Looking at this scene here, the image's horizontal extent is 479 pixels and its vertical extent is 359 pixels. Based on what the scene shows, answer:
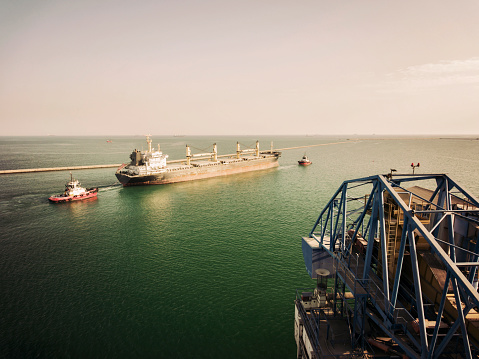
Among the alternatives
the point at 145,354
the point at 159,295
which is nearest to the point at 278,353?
the point at 145,354

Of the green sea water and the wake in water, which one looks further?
the wake in water

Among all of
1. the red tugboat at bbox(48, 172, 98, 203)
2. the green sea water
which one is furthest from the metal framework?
the red tugboat at bbox(48, 172, 98, 203)

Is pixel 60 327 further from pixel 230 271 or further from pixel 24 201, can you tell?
pixel 24 201

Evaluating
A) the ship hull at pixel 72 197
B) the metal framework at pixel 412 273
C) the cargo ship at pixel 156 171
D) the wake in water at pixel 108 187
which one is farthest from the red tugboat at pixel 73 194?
the metal framework at pixel 412 273

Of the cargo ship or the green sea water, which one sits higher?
the cargo ship

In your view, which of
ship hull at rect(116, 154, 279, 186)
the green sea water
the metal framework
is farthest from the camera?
ship hull at rect(116, 154, 279, 186)

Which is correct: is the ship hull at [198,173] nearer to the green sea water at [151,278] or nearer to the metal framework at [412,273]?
the green sea water at [151,278]

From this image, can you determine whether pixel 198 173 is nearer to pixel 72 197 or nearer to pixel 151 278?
pixel 72 197

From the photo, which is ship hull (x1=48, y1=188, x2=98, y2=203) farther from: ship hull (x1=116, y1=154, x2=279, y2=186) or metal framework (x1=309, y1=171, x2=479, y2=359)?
metal framework (x1=309, y1=171, x2=479, y2=359)
